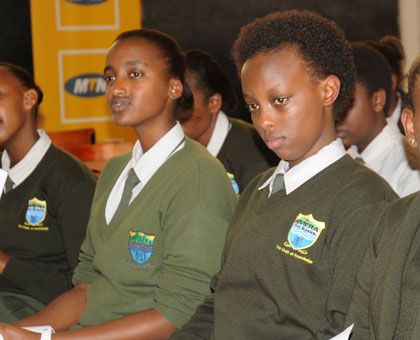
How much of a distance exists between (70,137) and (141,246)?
2752mm

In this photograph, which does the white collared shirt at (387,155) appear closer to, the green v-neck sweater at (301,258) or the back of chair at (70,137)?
the green v-neck sweater at (301,258)

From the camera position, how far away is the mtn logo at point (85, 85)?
5.48 metres

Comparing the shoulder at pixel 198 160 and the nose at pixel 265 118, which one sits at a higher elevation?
the nose at pixel 265 118

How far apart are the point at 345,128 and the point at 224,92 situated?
3.21 ft

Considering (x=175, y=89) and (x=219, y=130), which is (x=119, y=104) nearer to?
(x=175, y=89)

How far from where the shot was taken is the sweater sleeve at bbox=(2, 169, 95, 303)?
84.3 inches

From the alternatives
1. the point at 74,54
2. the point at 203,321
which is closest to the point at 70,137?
the point at 74,54

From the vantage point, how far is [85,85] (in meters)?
5.51

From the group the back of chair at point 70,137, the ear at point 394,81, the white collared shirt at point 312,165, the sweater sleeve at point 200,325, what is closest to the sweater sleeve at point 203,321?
the sweater sleeve at point 200,325

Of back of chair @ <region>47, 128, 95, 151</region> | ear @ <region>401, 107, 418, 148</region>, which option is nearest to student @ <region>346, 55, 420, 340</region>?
ear @ <region>401, 107, 418, 148</region>

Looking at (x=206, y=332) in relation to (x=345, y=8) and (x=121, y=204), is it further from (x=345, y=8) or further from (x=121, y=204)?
(x=345, y=8)

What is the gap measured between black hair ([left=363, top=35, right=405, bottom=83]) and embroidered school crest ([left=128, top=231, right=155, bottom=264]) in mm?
A: 2039

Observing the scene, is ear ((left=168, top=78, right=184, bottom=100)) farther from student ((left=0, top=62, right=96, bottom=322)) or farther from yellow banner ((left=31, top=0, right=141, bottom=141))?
yellow banner ((left=31, top=0, right=141, bottom=141))

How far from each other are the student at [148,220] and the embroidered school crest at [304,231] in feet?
1.12
